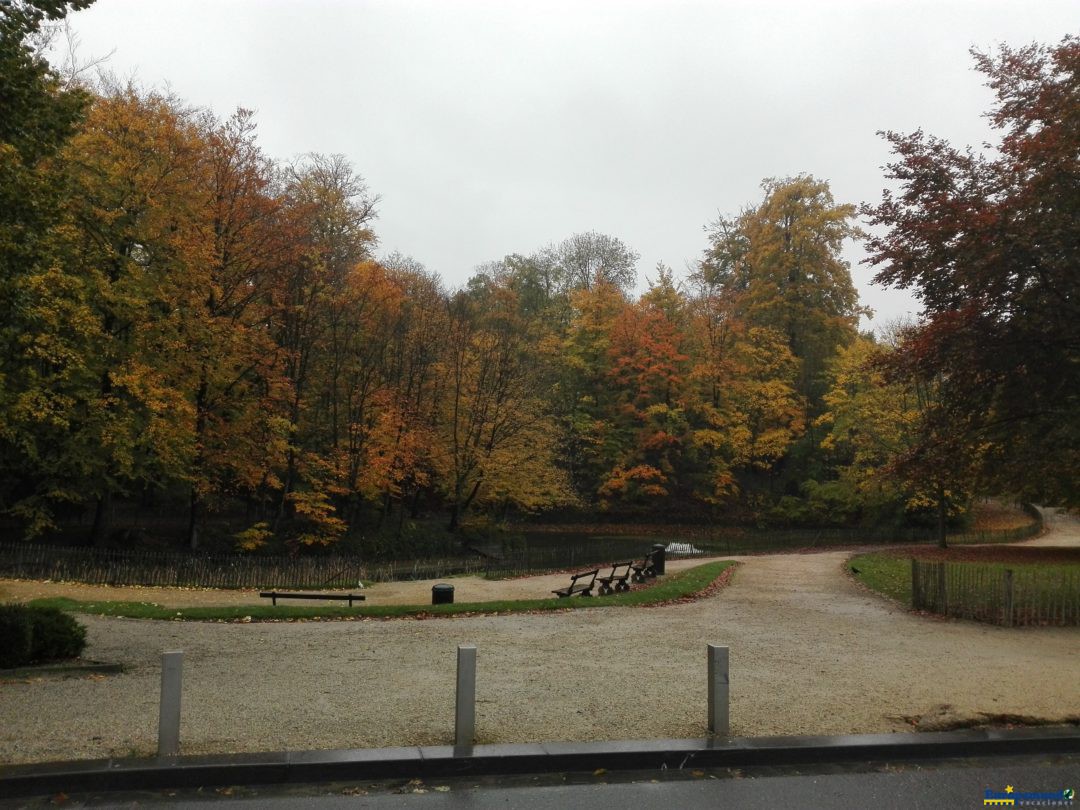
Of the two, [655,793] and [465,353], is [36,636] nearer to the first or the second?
[655,793]

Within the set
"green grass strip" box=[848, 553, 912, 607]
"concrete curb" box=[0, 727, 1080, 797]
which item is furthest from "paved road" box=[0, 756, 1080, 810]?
"green grass strip" box=[848, 553, 912, 607]

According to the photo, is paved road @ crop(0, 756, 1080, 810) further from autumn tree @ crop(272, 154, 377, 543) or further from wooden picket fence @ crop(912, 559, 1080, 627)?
autumn tree @ crop(272, 154, 377, 543)

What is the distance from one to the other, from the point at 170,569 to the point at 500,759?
17.9 metres

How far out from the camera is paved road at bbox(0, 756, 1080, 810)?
5.41 metres

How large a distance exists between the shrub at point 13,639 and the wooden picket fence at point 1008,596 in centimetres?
1467

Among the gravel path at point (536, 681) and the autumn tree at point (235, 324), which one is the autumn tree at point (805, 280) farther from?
the gravel path at point (536, 681)

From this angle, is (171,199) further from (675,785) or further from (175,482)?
(675,785)

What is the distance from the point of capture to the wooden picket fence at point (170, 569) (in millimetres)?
20141

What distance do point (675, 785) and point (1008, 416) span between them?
16.3 m

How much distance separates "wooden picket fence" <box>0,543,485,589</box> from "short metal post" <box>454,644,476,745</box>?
50.8ft

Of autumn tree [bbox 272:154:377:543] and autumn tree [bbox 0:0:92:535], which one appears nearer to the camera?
autumn tree [bbox 0:0:92:535]

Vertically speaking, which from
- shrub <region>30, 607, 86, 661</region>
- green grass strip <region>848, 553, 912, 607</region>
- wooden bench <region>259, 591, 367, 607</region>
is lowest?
wooden bench <region>259, 591, 367, 607</region>

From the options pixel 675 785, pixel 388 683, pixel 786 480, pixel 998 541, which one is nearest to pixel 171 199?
pixel 388 683

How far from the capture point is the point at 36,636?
9.00 meters
